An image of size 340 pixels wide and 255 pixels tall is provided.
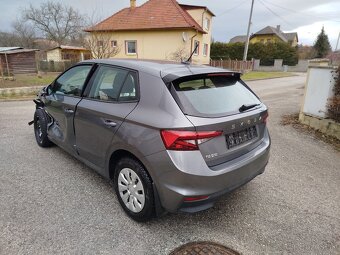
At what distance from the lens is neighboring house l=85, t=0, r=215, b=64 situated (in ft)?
68.6

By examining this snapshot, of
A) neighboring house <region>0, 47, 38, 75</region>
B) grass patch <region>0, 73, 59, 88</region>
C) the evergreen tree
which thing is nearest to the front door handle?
grass patch <region>0, 73, 59, 88</region>

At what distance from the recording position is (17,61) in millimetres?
19078

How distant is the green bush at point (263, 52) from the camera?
38.0 metres

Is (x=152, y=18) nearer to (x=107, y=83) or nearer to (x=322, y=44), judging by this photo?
(x=107, y=83)

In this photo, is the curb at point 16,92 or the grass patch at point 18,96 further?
the curb at point 16,92

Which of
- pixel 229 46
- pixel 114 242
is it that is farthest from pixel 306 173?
pixel 229 46

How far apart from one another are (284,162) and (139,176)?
2.90 metres

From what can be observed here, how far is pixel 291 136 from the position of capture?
18.9 feet

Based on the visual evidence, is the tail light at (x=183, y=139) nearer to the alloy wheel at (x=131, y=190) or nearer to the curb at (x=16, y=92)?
the alloy wheel at (x=131, y=190)

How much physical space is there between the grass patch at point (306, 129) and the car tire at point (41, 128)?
217 inches

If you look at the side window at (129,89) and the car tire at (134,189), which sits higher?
the side window at (129,89)

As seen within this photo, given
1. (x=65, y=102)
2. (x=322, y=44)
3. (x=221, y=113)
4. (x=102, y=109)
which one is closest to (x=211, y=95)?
(x=221, y=113)

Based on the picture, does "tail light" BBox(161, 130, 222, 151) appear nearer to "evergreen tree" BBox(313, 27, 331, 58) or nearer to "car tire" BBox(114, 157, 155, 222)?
"car tire" BBox(114, 157, 155, 222)

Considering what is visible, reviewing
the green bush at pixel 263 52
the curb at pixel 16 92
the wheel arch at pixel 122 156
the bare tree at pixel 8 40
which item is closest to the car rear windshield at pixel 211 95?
the wheel arch at pixel 122 156
